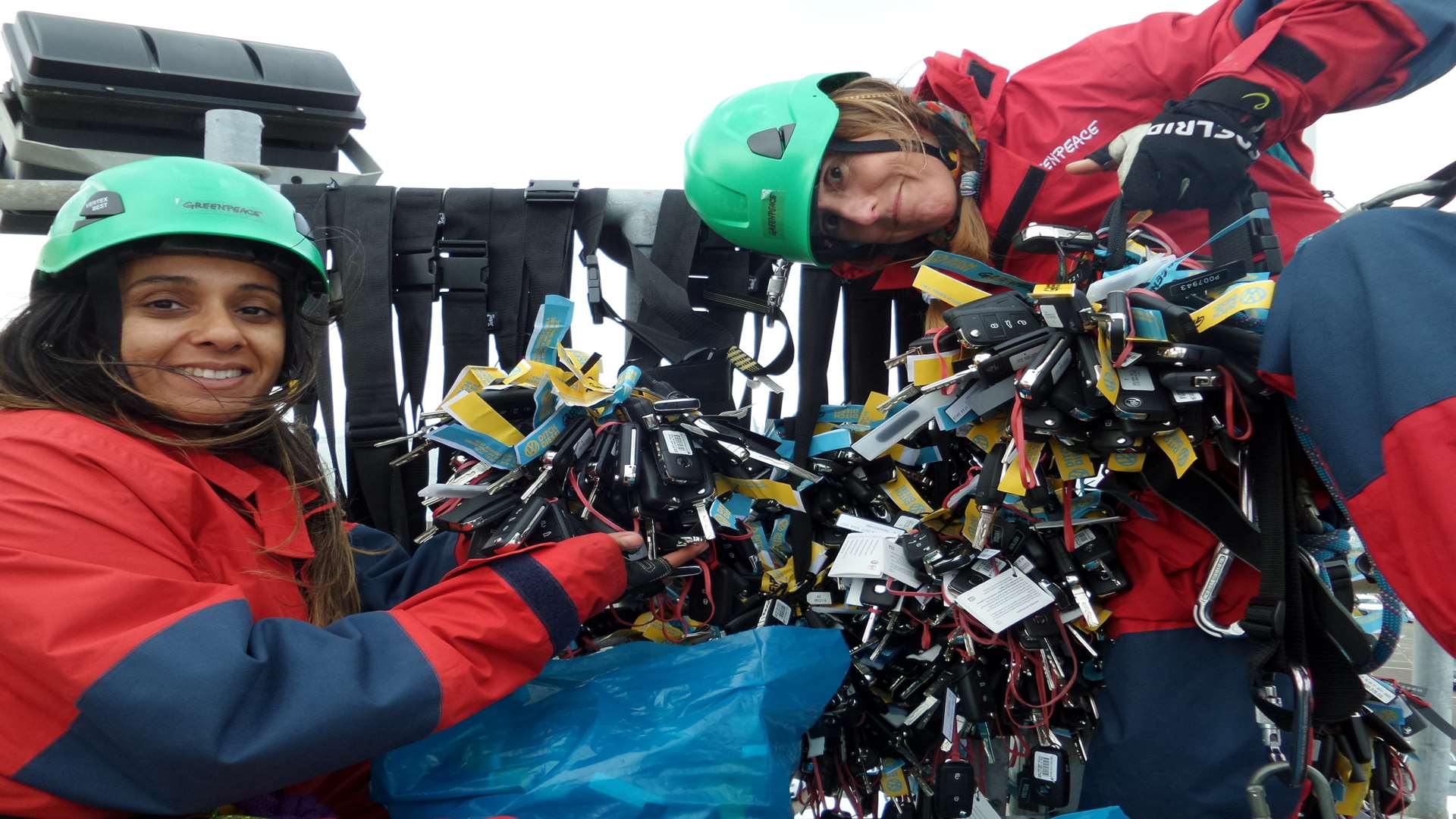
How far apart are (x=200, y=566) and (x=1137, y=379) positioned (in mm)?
1490

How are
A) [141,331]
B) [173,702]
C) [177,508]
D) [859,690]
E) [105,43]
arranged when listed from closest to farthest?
[173,702], [177,508], [141,331], [859,690], [105,43]

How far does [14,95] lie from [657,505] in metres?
2.20

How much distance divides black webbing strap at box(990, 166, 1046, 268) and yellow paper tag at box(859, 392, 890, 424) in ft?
1.35

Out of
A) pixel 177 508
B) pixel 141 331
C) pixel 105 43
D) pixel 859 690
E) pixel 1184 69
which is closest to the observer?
pixel 177 508

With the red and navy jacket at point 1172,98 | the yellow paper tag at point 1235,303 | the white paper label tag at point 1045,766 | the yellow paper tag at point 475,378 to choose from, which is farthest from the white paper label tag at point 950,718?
the yellow paper tag at point 475,378

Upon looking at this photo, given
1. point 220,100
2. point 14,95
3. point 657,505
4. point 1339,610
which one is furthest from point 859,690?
point 14,95

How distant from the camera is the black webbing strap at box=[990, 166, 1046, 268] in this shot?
1.83 meters

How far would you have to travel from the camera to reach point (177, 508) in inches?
54.0

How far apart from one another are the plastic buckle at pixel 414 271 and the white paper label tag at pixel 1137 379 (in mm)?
1615

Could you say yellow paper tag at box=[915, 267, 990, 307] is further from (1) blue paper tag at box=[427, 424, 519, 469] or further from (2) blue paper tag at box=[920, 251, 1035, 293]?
(1) blue paper tag at box=[427, 424, 519, 469]

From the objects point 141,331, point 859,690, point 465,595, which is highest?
point 141,331

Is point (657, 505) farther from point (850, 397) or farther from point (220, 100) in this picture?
point (220, 100)

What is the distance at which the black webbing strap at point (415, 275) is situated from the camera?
2252 millimetres

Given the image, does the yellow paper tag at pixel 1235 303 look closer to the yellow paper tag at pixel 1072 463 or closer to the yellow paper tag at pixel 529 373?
the yellow paper tag at pixel 1072 463
